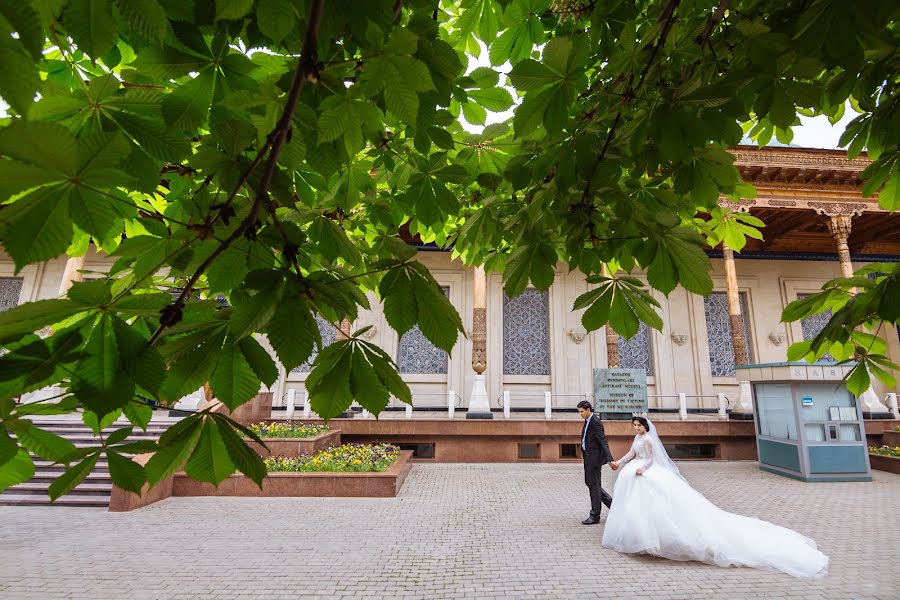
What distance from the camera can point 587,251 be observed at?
2254mm

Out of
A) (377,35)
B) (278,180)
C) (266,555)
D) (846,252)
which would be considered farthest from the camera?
(846,252)

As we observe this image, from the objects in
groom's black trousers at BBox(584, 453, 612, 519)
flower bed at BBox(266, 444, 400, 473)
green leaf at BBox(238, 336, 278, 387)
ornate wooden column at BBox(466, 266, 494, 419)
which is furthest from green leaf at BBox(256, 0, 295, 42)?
ornate wooden column at BBox(466, 266, 494, 419)

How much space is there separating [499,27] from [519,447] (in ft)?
34.6

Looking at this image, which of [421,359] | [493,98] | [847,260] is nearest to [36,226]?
[493,98]

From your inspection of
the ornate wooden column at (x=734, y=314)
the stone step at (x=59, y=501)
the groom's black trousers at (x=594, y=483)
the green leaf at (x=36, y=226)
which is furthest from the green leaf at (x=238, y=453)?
the ornate wooden column at (x=734, y=314)

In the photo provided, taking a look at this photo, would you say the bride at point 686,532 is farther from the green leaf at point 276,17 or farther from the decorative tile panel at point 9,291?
the decorative tile panel at point 9,291

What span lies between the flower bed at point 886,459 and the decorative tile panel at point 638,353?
225 inches

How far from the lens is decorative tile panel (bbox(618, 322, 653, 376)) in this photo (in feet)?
49.9

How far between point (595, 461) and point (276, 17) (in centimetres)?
630

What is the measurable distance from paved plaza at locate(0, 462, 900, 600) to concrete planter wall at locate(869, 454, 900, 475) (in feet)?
10.4

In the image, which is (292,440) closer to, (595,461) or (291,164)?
(595,461)

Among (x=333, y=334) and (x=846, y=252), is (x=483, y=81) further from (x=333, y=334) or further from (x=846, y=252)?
(x=846, y=252)

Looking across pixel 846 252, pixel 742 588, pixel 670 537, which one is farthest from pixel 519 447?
pixel 846 252

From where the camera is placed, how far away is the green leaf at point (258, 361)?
3.19 feet
